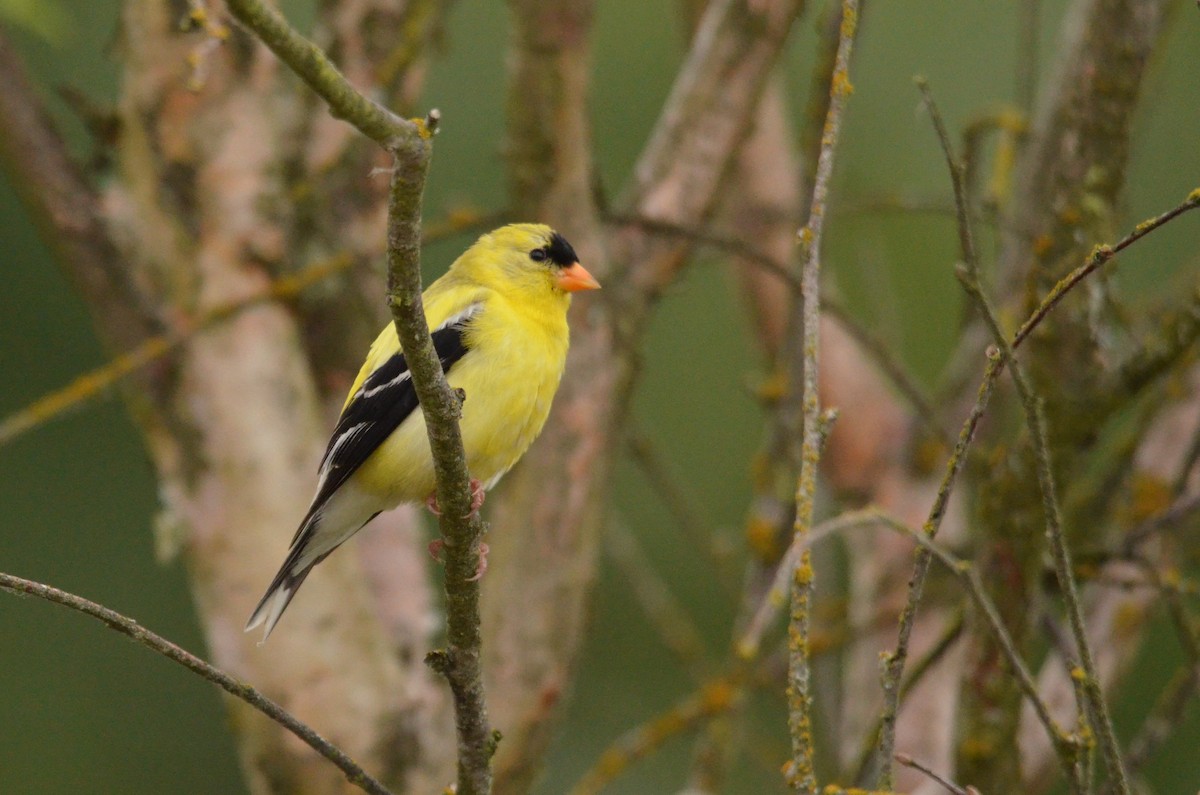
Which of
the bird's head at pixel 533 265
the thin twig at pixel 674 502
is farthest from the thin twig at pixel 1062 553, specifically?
the thin twig at pixel 674 502

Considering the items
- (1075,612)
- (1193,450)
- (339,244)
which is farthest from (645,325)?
(1075,612)

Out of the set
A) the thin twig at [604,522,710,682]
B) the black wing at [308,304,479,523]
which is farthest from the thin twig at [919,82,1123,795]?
the thin twig at [604,522,710,682]

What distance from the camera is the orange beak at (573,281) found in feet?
13.6

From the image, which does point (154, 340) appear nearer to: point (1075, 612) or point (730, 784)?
point (1075, 612)

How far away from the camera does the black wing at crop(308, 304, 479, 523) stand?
12.1 ft

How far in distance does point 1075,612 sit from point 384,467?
2.14 m

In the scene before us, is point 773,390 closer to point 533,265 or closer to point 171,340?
point 533,265

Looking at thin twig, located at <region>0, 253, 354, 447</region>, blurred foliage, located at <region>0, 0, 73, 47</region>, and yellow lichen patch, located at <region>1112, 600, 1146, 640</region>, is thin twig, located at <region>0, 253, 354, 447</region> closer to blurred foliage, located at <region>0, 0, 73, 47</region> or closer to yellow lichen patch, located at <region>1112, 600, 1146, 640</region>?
blurred foliage, located at <region>0, 0, 73, 47</region>

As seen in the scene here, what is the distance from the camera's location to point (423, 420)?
354cm

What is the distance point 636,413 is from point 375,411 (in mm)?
6522

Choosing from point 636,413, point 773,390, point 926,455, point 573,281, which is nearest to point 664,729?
point 773,390

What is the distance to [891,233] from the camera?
10.1m

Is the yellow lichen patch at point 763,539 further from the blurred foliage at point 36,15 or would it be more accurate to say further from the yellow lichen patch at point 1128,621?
the blurred foliage at point 36,15

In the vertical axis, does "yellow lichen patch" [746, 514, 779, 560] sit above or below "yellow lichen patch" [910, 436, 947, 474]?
below
